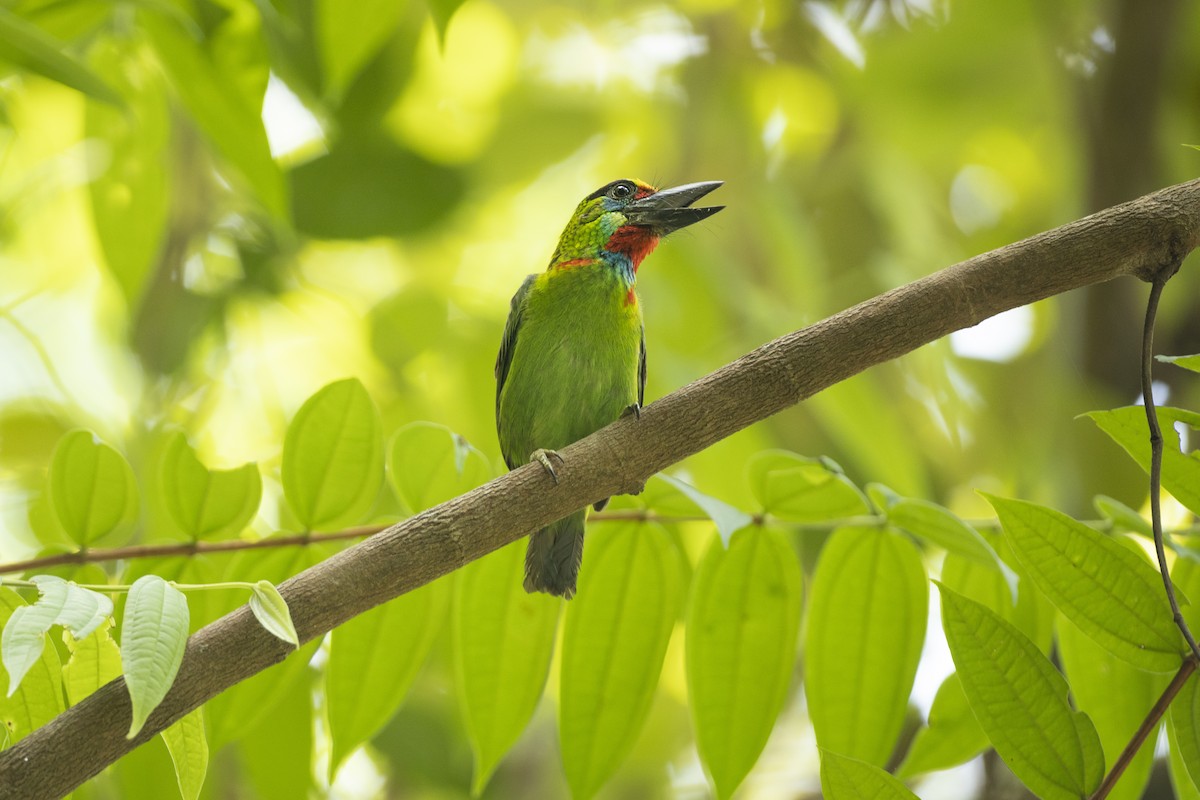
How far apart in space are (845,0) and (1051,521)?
4.32 meters

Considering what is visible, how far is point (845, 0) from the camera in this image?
5.81m

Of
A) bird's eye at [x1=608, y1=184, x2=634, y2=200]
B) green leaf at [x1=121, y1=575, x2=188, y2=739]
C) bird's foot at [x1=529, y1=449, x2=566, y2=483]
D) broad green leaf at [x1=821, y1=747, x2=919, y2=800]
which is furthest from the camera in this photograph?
bird's eye at [x1=608, y1=184, x2=634, y2=200]

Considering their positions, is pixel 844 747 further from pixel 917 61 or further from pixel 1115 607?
pixel 917 61

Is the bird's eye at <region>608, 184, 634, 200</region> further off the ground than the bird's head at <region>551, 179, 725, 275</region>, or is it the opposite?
the bird's eye at <region>608, 184, 634, 200</region>

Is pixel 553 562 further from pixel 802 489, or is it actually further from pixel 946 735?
pixel 946 735

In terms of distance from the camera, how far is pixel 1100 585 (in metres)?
2.15

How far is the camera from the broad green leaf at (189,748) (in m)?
1.86

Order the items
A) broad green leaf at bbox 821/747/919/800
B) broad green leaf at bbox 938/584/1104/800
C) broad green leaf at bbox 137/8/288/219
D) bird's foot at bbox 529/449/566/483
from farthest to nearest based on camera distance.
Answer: broad green leaf at bbox 137/8/288/219 < bird's foot at bbox 529/449/566/483 < broad green leaf at bbox 938/584/1104/800 < broad green leaf at bbox 821/747/919/800

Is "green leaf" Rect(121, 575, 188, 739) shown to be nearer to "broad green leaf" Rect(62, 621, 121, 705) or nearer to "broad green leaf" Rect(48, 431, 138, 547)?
"broad green leaf" Rect(62, 621, 121, 705)

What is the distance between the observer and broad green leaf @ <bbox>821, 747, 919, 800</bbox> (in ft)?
6.37

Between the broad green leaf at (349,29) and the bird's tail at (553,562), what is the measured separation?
125 centimetres

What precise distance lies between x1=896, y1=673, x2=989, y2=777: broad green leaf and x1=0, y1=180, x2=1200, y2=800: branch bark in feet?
2.96

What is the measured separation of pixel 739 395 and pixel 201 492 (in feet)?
4.00

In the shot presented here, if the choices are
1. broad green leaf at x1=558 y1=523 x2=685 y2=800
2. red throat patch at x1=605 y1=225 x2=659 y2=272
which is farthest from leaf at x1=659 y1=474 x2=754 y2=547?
red throat patch at x1=605 y1=225 x2=659 y2=272
